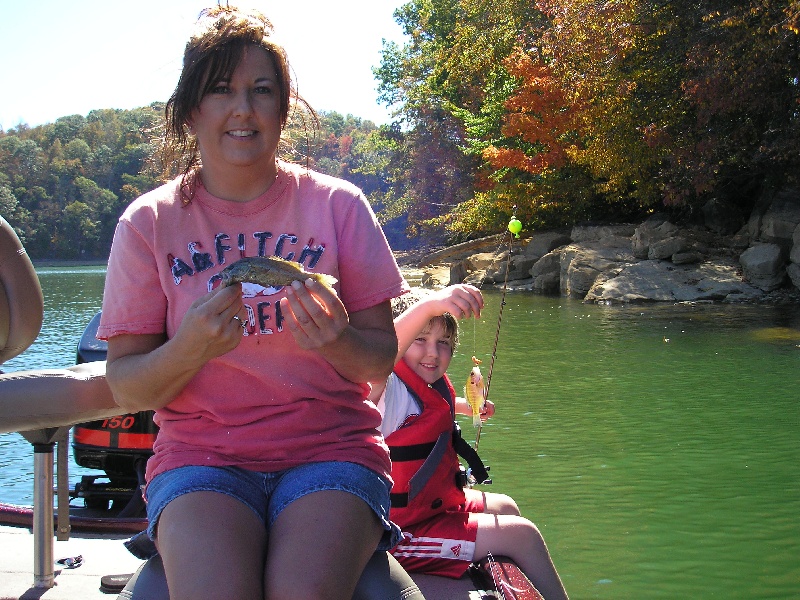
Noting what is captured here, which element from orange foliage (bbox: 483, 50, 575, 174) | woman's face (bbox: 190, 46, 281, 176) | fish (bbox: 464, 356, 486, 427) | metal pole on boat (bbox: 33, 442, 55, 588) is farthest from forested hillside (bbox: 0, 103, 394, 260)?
woman's face (bbox: 190, 46, 281, 176)

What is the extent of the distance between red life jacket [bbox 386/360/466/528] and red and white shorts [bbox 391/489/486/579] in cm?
4

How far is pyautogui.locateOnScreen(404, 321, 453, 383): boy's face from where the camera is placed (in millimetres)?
3316

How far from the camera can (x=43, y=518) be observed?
269cm

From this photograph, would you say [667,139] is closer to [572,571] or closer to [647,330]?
[647,330]

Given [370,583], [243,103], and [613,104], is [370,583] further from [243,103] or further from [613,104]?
[613,104]

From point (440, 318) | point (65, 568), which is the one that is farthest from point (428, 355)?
point (65, 568)

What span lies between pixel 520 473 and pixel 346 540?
16.0ft

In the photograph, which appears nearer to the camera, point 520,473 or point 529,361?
→ point 520,473

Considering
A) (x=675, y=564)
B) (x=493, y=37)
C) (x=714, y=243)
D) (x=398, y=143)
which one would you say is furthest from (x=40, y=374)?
(x=398, y=143)

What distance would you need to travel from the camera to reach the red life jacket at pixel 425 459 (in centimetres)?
303

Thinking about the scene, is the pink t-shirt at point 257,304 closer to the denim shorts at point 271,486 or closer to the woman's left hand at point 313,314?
the denim shorts at point 271,486

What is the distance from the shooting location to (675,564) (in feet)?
16.1

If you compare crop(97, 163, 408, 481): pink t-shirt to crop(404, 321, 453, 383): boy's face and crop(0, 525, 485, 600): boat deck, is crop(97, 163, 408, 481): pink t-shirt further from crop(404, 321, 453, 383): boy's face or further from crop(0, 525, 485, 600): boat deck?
crop(404, 321, 453, 383): boy's face

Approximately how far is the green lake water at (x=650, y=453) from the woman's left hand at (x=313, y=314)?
122 inches
